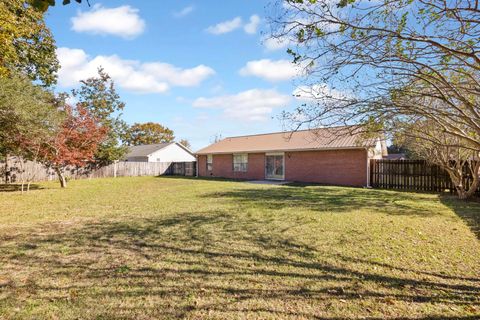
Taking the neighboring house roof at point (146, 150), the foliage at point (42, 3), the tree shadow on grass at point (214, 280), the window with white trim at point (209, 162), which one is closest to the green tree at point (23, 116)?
the tree shadow on grass at point (214, 280)

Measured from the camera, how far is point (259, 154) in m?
23.3

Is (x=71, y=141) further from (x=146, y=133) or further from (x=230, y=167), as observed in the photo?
(x=146, y=133)

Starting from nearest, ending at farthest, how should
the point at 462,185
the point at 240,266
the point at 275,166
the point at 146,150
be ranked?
the point at 240,266 < the point at 462,185 < the point at 275,166 < the point at 146,150

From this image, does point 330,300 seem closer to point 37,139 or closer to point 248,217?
point 248,217

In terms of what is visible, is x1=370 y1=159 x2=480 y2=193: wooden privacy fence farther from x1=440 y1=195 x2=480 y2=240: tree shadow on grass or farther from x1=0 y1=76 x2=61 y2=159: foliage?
x1=0 y1=76 x2=61 y2=159: foliage

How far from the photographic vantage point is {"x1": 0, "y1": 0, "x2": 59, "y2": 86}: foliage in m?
8.86

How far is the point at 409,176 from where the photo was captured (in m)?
15.9

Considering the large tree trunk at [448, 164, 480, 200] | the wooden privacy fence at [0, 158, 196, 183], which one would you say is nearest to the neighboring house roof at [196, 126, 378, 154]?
the large tree trunk at [448, 164, 480, 200]

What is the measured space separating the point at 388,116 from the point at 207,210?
5917 mm

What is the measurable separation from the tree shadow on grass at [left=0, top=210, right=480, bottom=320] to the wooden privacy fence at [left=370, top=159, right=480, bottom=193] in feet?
41.7

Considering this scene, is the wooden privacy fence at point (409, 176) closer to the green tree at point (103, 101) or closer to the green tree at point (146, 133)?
the green tree at point (103, 101)

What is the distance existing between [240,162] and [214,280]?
21135 mm

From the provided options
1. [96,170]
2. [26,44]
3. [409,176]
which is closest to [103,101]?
[96,170]

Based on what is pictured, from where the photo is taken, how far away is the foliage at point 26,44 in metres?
8.86
